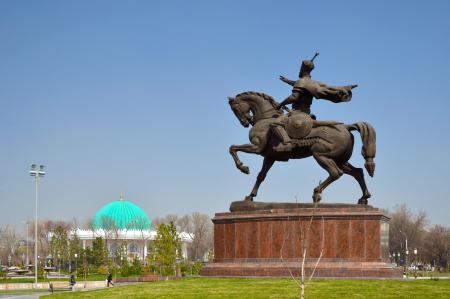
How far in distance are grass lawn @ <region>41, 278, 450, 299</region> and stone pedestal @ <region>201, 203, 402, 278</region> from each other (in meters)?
1.04

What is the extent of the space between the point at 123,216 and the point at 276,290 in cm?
9330

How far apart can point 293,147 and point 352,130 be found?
1891 mm

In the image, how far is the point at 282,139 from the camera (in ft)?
72.9

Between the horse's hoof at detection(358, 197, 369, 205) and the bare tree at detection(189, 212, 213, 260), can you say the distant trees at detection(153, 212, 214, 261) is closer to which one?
the bare tree at detection(189, 212, 213, 260)

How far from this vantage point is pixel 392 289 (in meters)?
18.0

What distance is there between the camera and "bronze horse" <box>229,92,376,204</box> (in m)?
21.9

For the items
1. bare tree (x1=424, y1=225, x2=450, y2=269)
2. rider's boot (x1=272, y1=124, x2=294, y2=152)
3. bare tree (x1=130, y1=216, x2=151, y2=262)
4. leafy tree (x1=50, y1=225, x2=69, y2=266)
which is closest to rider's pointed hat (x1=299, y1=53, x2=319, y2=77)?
rider's boot (x1=272, y1=124, x2=294, y2=152)

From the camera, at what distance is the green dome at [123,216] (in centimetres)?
10643

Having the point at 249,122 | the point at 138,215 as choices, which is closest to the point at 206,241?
the point at 138,215

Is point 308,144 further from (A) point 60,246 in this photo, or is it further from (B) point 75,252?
(A) point 60,246

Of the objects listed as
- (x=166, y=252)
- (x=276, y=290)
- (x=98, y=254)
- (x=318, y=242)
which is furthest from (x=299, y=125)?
(x=98, y=254)

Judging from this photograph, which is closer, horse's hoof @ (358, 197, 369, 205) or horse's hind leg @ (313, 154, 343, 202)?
horse's hind leg @ (313, 154, 343, 202)

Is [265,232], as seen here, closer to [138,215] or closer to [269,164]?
[269,164]

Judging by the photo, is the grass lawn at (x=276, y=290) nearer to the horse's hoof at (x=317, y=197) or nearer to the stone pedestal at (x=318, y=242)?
the stone pedestal at (x=318, y=242)
